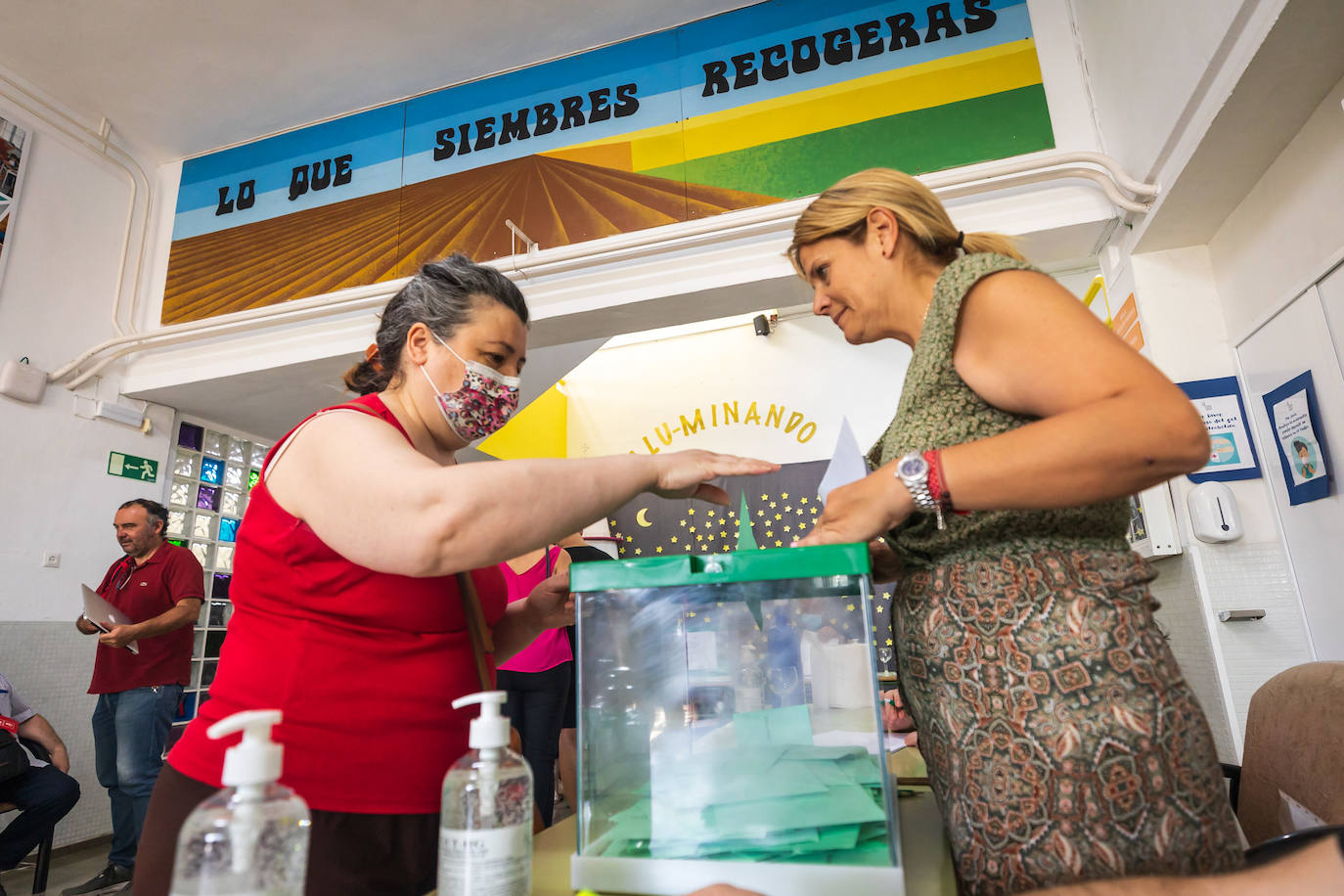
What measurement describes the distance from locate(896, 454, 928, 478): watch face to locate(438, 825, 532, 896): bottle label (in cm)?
45

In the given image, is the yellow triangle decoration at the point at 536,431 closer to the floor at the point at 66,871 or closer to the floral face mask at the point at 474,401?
the floor at the point at 66,871

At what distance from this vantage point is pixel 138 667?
329cm

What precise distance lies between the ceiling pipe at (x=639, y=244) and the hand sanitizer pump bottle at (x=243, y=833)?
2866 mm

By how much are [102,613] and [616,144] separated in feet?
10.3

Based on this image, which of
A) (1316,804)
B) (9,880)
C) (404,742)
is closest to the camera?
(404,742)

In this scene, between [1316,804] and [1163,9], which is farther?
[1163,9]

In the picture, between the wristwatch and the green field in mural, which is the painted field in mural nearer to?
the green field in mural

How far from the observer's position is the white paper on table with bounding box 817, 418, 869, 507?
2.78 feet

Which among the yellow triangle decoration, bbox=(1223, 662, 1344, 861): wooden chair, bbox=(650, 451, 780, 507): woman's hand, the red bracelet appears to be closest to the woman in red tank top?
bbox=(650, 451, 780, 507): woman's hand

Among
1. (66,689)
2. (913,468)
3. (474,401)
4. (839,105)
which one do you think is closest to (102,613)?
(66,689)

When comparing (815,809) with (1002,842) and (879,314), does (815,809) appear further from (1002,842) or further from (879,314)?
(879,314)

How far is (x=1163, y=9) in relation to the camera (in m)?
2.18

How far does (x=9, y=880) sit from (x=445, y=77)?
13.8ft

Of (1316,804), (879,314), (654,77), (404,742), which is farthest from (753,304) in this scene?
(404,742)
